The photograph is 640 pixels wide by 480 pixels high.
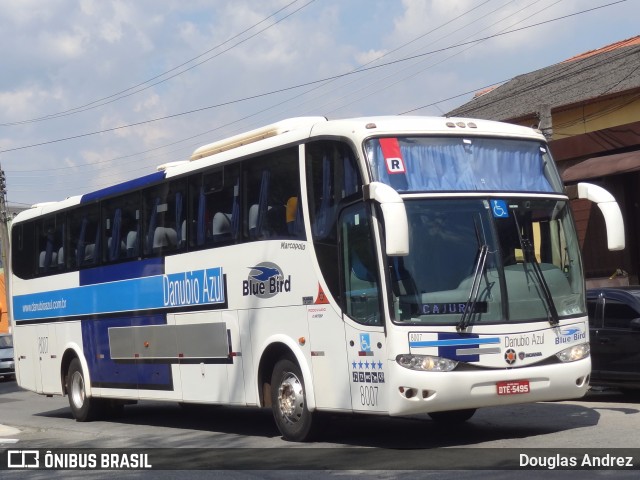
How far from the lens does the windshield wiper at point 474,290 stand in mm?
10578

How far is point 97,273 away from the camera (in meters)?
16.8

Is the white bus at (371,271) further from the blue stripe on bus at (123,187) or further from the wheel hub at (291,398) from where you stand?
the blue stripe on bus at (123,187)

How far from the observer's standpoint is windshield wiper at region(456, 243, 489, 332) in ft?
34.7

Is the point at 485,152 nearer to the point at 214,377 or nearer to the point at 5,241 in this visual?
the point at 214,377

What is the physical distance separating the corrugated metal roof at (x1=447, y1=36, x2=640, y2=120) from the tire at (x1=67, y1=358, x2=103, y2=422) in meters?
16.5

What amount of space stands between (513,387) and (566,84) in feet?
77.8

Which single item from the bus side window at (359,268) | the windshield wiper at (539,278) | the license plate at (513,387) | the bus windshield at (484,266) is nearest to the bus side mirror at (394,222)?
the bus windshield at (484,266)

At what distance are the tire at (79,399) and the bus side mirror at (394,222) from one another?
29.0 feet

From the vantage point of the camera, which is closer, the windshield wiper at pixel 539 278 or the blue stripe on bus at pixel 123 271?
the windshield wiper at pixel 539 278

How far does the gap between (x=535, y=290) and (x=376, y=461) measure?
245 centimetres

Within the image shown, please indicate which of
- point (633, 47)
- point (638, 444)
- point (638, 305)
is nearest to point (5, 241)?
point (633, 47)

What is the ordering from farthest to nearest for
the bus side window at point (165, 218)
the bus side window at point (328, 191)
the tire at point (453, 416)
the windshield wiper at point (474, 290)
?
the bus side window at point (165, 218)
the tire at point (453, 416)
the bus side window at point (328, 191)
the windshield wiper at point (474, 290)

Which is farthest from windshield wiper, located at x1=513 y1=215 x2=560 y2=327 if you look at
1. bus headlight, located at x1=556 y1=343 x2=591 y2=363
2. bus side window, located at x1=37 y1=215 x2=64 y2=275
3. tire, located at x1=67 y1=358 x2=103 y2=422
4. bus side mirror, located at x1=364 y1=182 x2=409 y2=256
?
bus side window, located at x1=37 y1=215 x2=64 y2=275

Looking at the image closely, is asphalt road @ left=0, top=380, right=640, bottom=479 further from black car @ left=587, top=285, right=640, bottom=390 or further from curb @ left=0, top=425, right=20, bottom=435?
black car @ left=587, top=285, right=640, bottom=390
